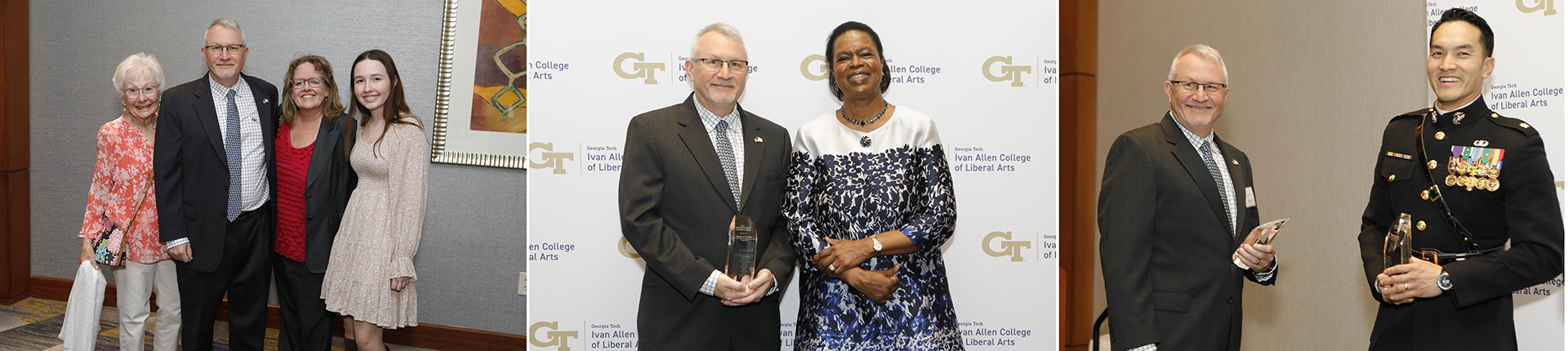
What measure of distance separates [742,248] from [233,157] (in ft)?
8.43

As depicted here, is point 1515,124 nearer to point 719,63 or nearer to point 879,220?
point 879,220

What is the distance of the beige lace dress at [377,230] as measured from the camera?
11.4 feet

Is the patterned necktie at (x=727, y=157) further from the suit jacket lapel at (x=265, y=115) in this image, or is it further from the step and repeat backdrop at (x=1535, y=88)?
the step and repeat backdrop at (x=1535, y=88)

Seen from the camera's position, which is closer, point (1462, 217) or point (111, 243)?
point (1462, 217)

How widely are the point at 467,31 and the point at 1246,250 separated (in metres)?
3.66

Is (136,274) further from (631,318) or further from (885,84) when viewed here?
(885,84)

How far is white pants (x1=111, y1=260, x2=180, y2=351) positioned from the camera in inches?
147

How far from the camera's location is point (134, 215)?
3.70 metres

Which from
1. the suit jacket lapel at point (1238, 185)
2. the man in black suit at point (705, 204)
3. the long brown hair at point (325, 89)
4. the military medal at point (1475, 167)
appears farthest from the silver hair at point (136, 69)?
the military medal at point (1475, 167)

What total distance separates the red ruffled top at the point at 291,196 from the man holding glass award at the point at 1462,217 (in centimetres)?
398

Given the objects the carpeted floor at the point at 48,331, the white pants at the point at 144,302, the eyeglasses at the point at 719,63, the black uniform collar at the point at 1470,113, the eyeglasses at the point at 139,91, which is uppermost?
the eyeglasses at the point at 139,91

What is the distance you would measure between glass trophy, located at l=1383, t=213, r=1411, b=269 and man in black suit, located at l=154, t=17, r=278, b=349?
13.7 ft

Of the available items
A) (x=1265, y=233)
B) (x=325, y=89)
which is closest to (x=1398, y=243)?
(x=1265, y=233)

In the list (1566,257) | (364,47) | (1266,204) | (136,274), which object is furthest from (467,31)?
(1566,257)
